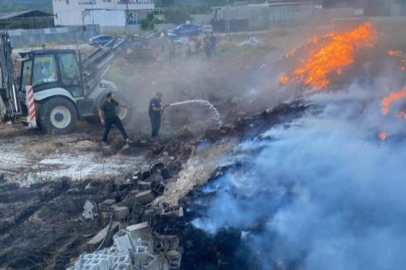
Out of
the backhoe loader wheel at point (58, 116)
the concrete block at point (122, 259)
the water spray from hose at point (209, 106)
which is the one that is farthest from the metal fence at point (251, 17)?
the concrete block at point (122, 259)

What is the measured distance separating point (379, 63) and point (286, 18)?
23.0 metres

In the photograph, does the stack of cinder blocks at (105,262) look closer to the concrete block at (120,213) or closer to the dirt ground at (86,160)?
the dirt ground at (86,160)

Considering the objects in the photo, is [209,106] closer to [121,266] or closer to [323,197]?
[323,197]

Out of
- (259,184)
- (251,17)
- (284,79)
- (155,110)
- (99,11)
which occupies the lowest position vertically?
(259,184)

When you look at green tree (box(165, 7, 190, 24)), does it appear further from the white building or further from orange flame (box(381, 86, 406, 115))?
orange flame (box(381, 86, 406, 115))

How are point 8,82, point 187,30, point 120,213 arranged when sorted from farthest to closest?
1. point 187,30
2. point 8,82
3. point 120,213

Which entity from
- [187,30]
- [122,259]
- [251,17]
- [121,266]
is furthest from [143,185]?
[187,30]

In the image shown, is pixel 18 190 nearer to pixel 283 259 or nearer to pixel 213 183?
pixel 213 183

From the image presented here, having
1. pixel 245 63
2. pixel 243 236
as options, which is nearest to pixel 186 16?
pixel 245 63

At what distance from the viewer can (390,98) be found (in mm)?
9727

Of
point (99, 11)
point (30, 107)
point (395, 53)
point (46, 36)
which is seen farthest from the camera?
point (99, 11)

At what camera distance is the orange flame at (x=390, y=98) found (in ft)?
31.0

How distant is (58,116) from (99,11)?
37.3 meters

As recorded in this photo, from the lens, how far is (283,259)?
6.59 m
